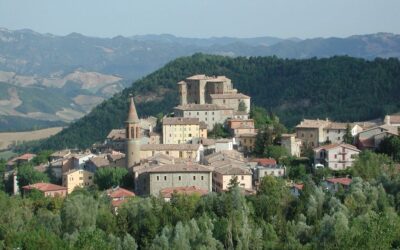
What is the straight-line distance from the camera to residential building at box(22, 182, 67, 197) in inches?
2058

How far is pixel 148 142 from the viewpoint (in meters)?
59.5

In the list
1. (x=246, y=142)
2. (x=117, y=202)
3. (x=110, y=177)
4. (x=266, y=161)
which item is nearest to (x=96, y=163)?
(x=110, y=177)

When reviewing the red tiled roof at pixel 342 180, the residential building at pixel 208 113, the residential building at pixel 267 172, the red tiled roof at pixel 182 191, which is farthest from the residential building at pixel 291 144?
the red tiled roof at pixel 182 191

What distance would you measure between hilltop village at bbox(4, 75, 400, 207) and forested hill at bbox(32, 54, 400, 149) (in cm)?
2040

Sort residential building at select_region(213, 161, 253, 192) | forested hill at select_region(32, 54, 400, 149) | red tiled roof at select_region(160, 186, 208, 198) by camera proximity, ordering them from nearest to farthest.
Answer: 1. red tiled roof at select_region(160, 186, 208, 198)
2. residential building at select_region(213, 161, 253, 192)
3. forested hill at select_region(32, 54, 400, 149)

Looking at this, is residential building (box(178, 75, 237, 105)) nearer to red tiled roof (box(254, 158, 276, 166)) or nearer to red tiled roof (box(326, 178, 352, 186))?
red tiled roof (box(254, 158, 276, 166))

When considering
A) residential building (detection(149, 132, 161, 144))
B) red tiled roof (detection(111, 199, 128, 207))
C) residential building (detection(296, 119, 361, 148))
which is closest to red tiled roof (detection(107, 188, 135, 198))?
red tiled roof (detection(111, 199, 128, 207))

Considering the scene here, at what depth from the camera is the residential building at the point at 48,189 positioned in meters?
52.3

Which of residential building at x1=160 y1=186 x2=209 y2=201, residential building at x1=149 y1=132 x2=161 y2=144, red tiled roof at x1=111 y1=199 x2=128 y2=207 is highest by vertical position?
residential building at x1=149 y1=132 x2=161 y2=144

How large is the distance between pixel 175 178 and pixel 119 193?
334cm

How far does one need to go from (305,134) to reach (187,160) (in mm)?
9626

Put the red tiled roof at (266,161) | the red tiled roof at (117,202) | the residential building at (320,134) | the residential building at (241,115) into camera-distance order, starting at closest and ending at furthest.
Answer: the red tiled roof at (117,202) → the red tiled roof at (266,161) → the residential building at (320,134) → the residential building at (241,115)

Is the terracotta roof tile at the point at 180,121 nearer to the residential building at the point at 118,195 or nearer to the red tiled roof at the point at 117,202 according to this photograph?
the residential building at the point at 118,195

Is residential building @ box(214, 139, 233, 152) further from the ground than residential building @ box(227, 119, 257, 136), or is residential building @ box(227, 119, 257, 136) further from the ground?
residential building @ box(227, 119, 257, 136)
